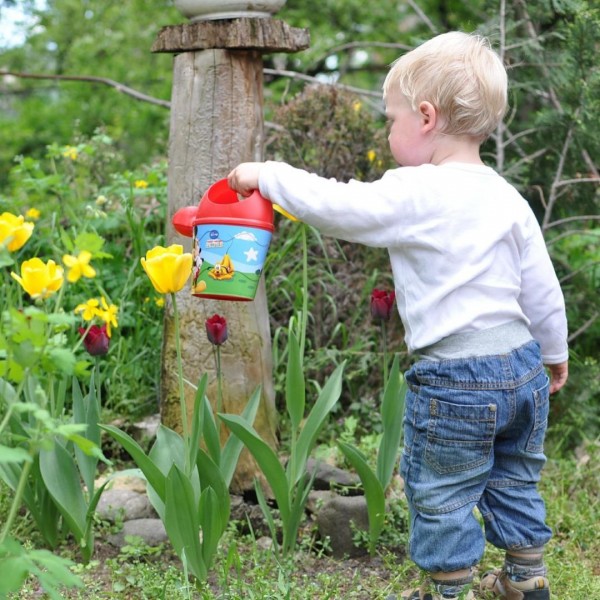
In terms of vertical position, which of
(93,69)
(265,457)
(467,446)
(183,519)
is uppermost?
(93,69)

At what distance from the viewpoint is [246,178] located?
7.16ft

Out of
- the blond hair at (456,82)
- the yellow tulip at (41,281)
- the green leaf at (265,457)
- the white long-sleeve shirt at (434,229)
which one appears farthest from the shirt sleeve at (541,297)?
the yellow tulip at (41,281)

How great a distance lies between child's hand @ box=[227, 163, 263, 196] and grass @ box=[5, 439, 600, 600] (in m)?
0.88

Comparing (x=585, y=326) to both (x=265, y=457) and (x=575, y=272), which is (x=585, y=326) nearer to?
(x=575, y=272)

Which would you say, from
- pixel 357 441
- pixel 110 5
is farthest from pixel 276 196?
pixel 110 5

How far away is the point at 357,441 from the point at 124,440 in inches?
53.1

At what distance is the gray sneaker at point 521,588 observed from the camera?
7.85 feet

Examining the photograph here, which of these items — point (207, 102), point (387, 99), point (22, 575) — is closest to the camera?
point (22, 575)

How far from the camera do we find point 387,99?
2.26 metres

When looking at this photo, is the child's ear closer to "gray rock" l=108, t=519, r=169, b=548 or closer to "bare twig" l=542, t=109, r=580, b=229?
"gray rock" l=108, t=519, r=169, b=548

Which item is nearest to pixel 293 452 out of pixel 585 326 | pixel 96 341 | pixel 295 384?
pixel 295 384

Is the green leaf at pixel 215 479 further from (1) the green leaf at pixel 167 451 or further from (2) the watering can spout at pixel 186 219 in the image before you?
(2) the watering can spout at pixel 186 219

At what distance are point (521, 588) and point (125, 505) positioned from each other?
4.06ft

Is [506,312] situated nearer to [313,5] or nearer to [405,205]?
[405,205]
